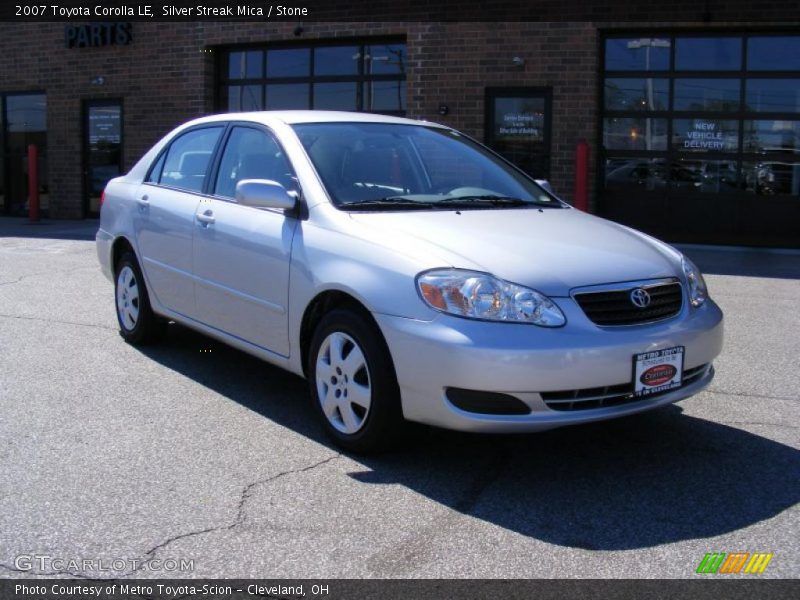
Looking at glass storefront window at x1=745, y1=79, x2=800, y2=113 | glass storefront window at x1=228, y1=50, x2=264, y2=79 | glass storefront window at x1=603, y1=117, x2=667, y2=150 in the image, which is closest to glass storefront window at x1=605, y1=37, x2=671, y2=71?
glass storefront window at x1=603, y1=117, x2=667, y2=150

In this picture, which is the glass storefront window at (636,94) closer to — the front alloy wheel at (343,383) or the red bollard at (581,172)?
the red bollard at (581,172)

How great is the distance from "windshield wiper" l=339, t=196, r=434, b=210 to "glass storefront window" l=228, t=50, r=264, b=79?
11.7 meters

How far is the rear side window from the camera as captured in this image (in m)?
5.84

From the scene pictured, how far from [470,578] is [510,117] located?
11.5 meters

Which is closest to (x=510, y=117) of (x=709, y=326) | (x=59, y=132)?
(x=59, y=132)

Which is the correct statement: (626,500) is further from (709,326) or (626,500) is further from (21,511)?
(21,511)

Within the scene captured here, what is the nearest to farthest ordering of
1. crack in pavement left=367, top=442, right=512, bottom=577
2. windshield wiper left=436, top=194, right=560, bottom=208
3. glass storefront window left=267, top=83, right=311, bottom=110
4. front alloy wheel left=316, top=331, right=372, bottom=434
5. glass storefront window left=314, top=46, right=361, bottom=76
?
crack in pavement left=367, top=442, right=512, bottom=577 < front alloy wheel left=316, top=331, right=372, bottom=434 < windshield wiper left=436, top=194, right=560, bottom=208 < glass storefront window left=314, top=46, right=361, bottom=76 < glass storefront window left=267, top=83, right=311, bottom=110

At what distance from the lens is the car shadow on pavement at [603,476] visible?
365 cm

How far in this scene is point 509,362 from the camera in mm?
3775

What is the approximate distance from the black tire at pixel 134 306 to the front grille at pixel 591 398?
341 cm

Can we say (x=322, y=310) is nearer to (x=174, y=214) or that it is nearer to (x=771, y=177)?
(x=174, y=214)

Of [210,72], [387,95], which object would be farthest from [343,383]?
[210,72]

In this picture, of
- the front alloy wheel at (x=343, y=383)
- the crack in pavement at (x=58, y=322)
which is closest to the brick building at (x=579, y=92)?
the crack in pavement at (x=58, y=322)

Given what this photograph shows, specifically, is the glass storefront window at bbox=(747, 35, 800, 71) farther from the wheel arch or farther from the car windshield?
the wheel arch
